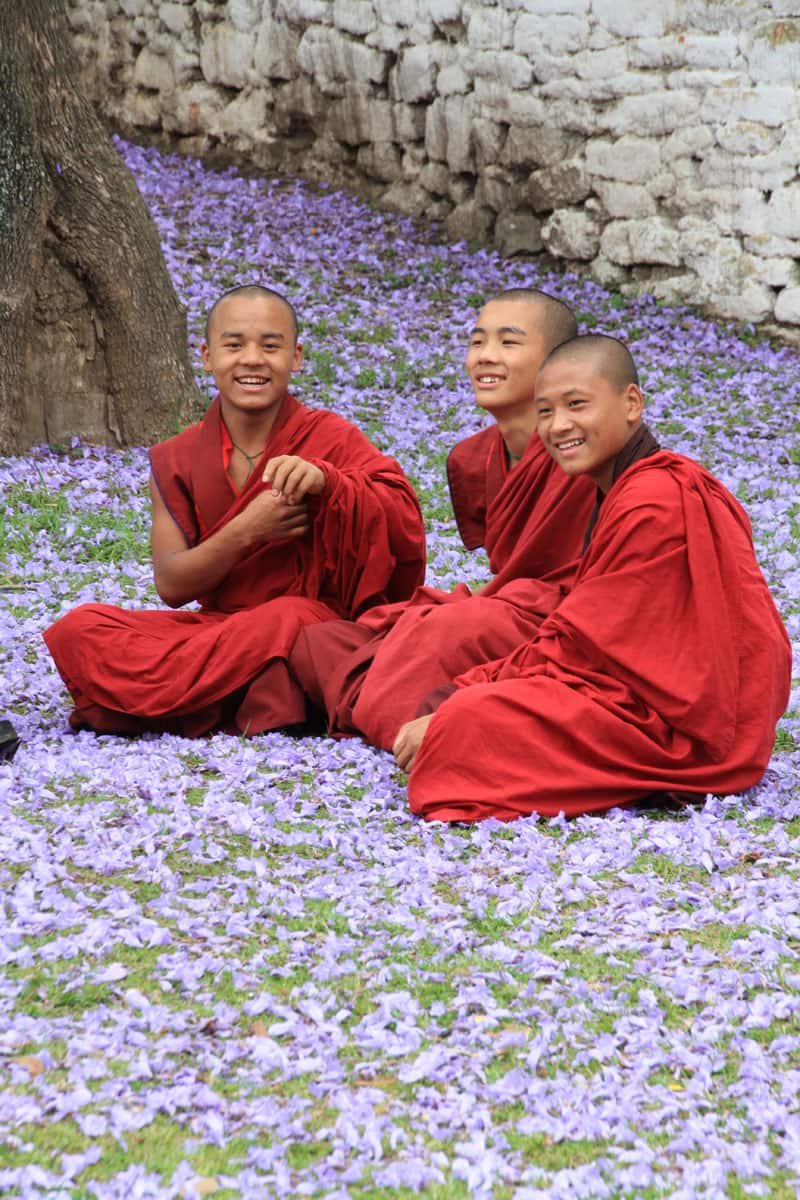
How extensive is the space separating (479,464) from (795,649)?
5.26ft

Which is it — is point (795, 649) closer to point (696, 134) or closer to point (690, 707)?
point (690, 707)

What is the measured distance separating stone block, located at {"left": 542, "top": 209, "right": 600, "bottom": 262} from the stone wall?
1cm

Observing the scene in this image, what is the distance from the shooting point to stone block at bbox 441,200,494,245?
12.5 meters

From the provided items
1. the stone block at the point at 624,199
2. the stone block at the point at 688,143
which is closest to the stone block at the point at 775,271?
the stone block at the point at 688,143

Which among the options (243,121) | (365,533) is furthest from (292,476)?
(243,121)

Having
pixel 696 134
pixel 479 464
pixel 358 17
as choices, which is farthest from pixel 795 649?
pixel 358 17

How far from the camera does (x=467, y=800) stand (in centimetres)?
420

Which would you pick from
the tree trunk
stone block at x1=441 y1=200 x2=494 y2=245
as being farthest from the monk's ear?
stone block at x1=441 y1=200 x2=494 y2=245

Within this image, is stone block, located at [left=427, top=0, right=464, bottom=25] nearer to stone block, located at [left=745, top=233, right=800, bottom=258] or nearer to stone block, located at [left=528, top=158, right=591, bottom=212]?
stone block, located at [left=528, top=158, right=591, bottom=212]

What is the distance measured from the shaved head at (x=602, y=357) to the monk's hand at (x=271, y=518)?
967mm

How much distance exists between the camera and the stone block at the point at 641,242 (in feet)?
36.4

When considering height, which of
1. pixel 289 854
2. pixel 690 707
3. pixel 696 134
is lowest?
pixel 289 854

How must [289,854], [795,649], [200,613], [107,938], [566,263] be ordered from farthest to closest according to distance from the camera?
[566,263]
[795,649]
[200,613]
[289,854]
[107,938]

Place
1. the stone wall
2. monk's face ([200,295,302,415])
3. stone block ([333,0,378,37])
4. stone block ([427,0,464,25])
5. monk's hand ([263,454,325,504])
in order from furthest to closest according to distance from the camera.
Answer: stone block ([333,0,378,37])
stone block ([427,0,464,25])
the stone wall
monk's face ([200,295,302,415])
monk's hand ([263,454,325,504])
